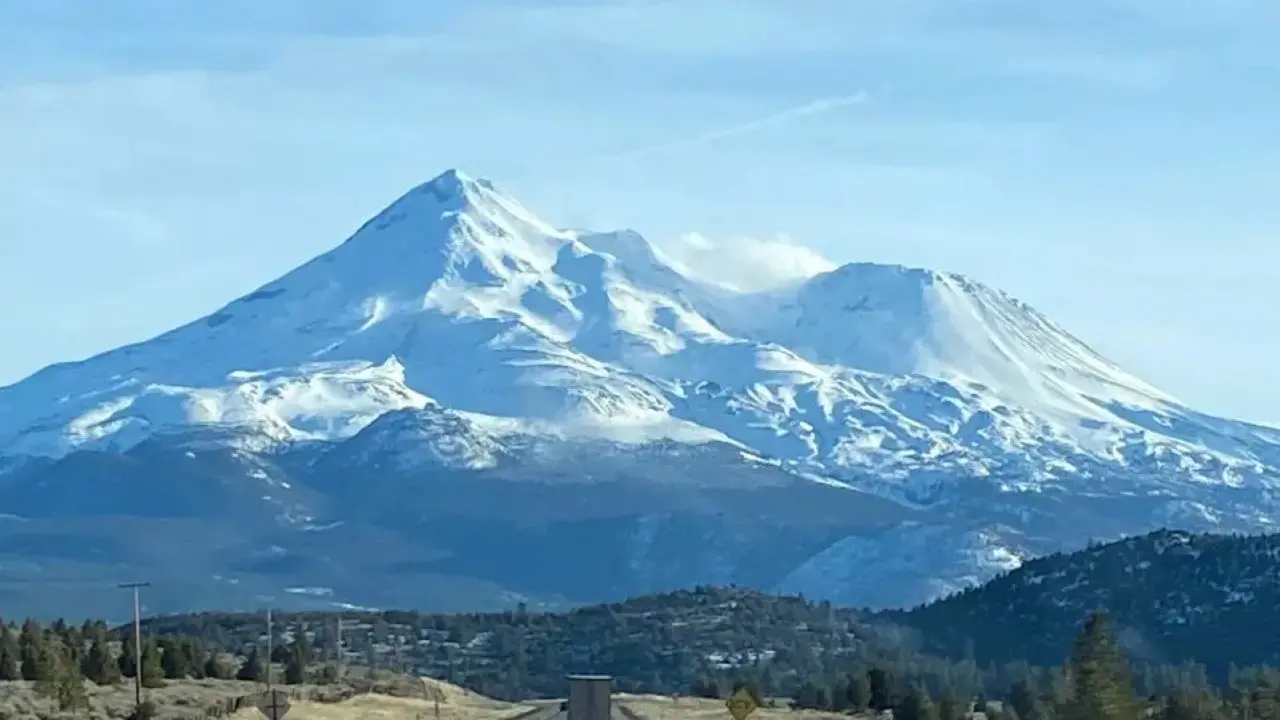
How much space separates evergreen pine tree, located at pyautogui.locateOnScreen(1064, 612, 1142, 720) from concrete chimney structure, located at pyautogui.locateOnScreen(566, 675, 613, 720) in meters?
27.3

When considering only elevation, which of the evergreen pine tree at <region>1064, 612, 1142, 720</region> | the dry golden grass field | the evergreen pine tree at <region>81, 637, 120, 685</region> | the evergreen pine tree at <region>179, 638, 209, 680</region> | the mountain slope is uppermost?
the mountain slope

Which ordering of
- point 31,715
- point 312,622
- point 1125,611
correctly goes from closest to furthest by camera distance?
1. point 31,715
2. point 1125,611
3. point 312,622

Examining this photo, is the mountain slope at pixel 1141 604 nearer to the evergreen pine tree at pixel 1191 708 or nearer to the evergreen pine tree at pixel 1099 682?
the evergreen pine tree at pixel 1191 708

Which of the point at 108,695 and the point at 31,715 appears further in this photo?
the point at 108,695

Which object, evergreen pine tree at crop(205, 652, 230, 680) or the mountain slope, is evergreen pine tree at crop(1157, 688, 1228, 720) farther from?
the mountain slope

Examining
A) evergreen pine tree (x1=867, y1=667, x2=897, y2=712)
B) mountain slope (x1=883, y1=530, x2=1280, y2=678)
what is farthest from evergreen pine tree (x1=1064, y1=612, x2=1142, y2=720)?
mountain slope (x1=883, y1=530, x2=1280, y2=678)

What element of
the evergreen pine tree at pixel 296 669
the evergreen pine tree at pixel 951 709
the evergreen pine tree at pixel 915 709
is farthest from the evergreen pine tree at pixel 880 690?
the evergreen pine tree at pixel 296 669

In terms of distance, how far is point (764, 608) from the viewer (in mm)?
163375

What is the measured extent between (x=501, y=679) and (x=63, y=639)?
4457 centimetres

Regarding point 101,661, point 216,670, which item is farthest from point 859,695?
point 101,661

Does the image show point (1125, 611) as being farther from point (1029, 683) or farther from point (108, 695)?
point (108, 695)

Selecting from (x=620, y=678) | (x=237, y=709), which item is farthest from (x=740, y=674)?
(x=237, y=709)

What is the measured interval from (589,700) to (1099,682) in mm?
27766

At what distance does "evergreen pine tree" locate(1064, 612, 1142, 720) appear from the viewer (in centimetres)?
6103
